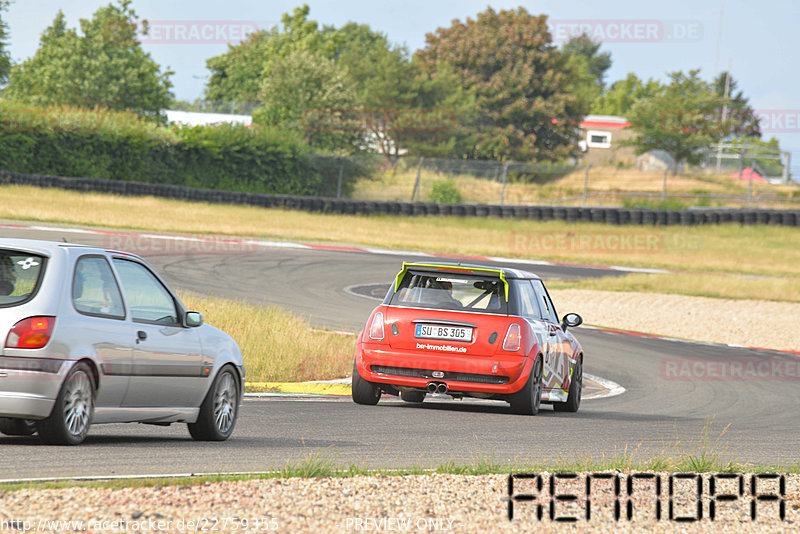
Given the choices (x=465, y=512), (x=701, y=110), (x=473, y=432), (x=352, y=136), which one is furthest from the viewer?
(x=701, y=110)

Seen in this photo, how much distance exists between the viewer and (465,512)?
5.85 m

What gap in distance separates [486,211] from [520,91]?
Result: 3143 centimetres

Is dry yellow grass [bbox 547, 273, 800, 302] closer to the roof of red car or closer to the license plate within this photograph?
the roof of red car

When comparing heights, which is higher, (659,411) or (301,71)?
(301,71)

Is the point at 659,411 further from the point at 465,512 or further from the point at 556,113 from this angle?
the point at 556,113

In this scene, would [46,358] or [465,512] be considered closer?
[465,512]

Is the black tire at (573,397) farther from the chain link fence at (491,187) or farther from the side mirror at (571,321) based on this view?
the chain link fence at (491,187)

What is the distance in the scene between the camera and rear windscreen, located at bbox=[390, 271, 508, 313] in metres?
11.3

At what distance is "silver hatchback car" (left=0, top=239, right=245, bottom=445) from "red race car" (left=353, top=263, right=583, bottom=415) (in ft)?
9.23

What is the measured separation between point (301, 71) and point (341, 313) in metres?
40.6

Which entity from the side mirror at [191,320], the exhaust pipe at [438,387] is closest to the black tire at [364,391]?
the exhaust pipe at [438,387]

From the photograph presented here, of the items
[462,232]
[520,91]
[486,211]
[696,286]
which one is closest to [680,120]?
[520,91]

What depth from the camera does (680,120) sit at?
66.6 metres

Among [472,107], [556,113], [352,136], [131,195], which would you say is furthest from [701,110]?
[131,195]
